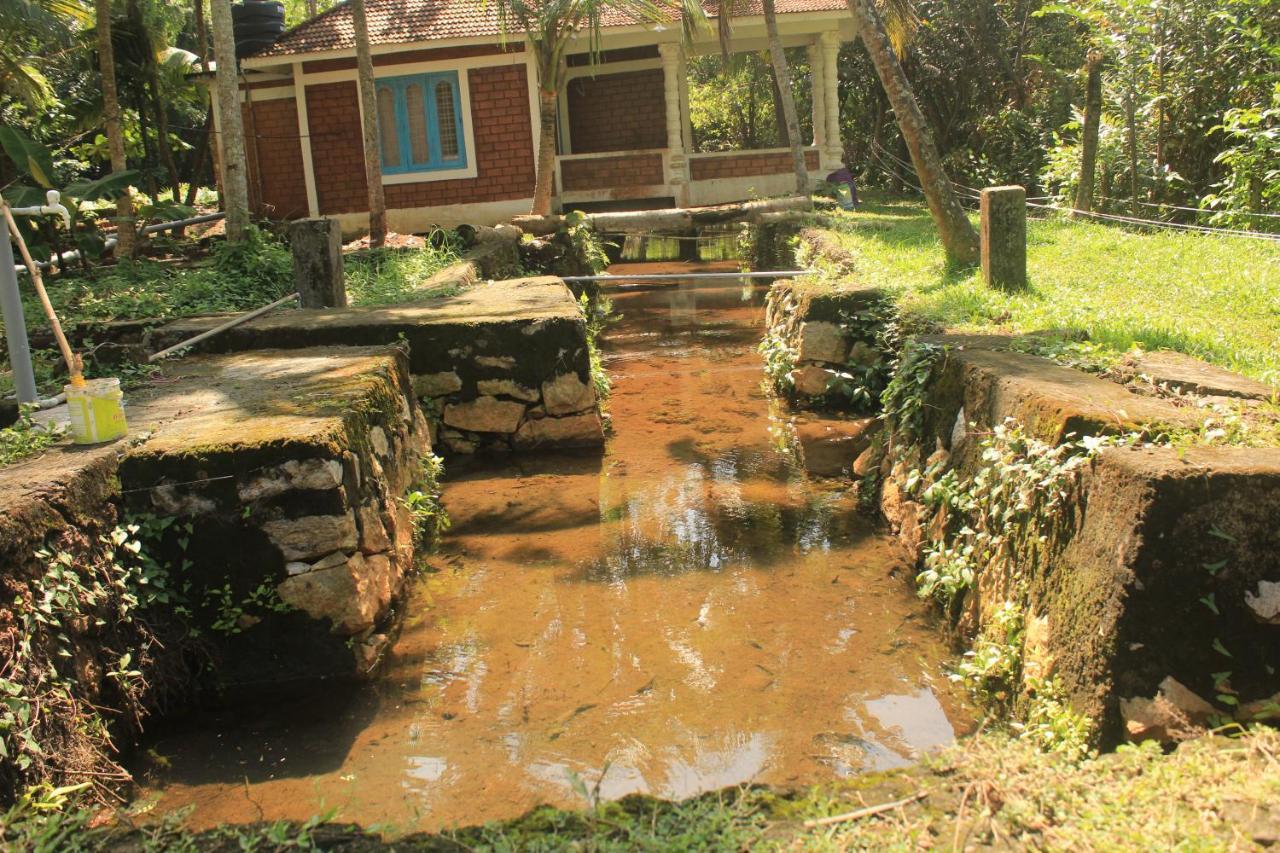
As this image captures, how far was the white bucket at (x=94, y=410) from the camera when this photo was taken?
181 inches

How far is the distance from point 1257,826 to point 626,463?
5.64 metres

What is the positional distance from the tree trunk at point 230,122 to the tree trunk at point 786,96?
9480mm

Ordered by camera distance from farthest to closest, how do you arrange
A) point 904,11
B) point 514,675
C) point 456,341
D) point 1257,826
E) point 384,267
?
point 904,11 < point 384,267 < point 456,341 < point 514,675 < point 1257,826

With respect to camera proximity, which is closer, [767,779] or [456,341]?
[767,779]

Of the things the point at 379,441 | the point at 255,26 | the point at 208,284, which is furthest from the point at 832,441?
the point at 255,26

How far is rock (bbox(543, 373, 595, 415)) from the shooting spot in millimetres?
8258

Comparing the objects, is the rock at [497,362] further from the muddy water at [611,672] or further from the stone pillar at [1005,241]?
the stone pillar at [1005,241]

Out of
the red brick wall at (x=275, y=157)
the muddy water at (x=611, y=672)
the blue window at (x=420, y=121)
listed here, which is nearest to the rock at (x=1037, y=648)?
the muddy water at (x=611, y=672)

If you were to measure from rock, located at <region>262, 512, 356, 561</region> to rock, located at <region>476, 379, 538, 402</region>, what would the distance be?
3.55 metres

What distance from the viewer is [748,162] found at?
20.3 m

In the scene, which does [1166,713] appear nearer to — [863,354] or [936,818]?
[936,818]

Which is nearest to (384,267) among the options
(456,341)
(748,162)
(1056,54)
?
(456,341)

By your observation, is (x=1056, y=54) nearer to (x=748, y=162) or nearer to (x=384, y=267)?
(x=748, y=162)

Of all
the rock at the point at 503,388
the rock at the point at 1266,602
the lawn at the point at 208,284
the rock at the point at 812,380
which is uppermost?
the lawn at the point at 208,284
